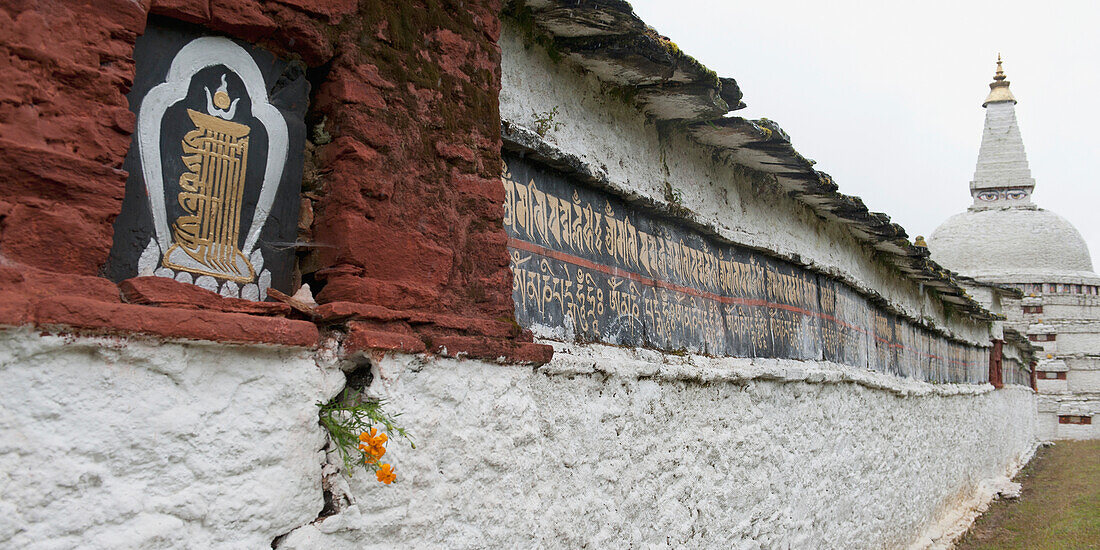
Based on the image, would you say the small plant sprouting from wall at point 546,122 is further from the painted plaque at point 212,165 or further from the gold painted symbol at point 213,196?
the gold painted symbol at point 213,196

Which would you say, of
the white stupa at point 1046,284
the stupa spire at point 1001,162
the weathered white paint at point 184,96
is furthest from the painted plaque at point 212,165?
the stupa spire at point 1001,162

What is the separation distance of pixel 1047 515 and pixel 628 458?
9.95 meters

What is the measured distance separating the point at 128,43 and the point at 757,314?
14.8ft

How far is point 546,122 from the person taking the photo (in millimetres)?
3812

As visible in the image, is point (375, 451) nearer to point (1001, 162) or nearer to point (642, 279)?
point (642, 279)

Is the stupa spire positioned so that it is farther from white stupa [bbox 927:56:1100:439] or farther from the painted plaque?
the painted plaque

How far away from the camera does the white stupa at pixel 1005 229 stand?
25.3 meters

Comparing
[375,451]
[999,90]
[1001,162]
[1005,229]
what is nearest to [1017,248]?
[1005,229]

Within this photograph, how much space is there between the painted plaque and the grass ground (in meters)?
9.31

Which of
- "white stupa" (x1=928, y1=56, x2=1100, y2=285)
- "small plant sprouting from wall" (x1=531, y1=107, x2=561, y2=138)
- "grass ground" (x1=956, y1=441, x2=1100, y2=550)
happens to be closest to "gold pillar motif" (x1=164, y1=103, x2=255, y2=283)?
"small plant sprouting from wall" (x1=531, y1=107, x2=561, y2=138)

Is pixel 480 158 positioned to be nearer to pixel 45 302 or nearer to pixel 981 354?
pixel 45 302

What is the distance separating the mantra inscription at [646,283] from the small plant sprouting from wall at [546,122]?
165 mm

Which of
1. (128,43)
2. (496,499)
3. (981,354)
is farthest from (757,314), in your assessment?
(981,354)

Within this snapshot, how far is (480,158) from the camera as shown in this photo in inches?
120
